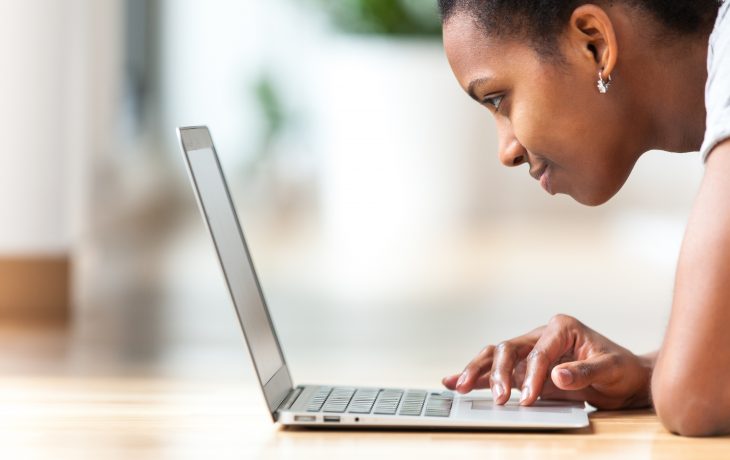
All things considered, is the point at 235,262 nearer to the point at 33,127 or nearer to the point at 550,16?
the point at 550,16

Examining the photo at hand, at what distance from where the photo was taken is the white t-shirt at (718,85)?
947 millimetres

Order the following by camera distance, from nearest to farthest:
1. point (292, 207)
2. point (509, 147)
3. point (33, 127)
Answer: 1. point (509, 147)
2. point (33, 127)
3. point (292, 207)

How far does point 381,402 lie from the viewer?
1.05m

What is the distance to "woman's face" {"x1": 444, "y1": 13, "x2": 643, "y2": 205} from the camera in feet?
3.61

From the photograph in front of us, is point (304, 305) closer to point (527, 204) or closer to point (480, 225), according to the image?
point (480, 225)

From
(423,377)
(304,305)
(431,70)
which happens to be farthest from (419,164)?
(423,377)

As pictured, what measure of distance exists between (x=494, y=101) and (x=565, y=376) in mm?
285

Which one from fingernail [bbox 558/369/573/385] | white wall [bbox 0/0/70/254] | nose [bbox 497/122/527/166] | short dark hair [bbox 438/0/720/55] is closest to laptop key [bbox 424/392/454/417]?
fingernail [bbox 558/369/573/385]

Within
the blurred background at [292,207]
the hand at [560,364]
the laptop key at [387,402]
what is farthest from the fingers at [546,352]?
the blurred background at [292,207]

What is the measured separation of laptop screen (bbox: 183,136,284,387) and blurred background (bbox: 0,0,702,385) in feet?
→ 1.32

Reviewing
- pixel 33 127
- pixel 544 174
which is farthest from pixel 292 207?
pixel 544 174

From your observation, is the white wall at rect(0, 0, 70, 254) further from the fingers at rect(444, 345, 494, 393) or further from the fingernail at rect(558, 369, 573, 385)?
the fingernail at rect(558, 369, 573, 385)

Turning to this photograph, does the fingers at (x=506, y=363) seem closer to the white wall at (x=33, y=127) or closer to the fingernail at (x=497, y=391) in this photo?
the fingernail at (x=497, y=391)

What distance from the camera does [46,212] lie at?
8.70 feet
